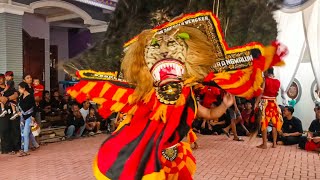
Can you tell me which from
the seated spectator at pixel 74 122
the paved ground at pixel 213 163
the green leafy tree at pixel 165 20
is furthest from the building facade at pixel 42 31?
the green leafy tree at pixel 165 20

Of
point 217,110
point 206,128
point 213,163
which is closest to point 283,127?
point 206,128

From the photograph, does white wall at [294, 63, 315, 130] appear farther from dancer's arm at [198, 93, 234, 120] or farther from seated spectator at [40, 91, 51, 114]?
dancer's arm at [198, 93, 234, 120]

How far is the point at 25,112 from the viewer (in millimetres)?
6781

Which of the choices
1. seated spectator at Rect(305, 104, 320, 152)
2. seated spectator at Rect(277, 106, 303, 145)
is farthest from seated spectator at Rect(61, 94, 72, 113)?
seated spectator at Rect(305, 104, 320, 152)

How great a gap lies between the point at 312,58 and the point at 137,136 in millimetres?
5854

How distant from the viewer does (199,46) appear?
8.86 ft

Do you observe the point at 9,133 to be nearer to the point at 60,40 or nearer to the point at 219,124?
the point at 219,124

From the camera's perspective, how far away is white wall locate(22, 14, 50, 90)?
10695 mm

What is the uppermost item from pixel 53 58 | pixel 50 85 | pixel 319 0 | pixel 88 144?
pixel 319 0

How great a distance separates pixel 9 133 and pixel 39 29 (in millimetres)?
4953

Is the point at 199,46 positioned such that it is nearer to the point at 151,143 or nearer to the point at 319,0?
the point at 151,143

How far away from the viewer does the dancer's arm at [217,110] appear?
2645 millimetres

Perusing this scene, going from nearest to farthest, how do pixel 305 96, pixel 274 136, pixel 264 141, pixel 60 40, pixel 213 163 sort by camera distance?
pixel 213 163, pixel 264 141, pixel 274 136, pixel 305 96, pixel 60 40

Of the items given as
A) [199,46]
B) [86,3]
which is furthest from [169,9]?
[86,3]
